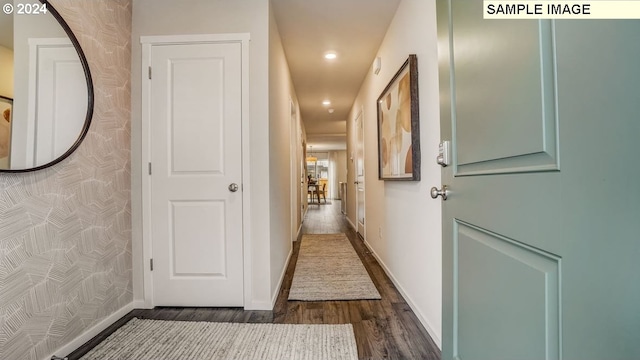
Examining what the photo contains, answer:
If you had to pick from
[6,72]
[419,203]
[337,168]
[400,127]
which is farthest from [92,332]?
[337,168]

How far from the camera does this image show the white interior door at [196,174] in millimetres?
2039

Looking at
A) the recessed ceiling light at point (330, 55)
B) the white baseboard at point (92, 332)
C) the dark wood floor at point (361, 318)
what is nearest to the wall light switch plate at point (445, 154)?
the dark wood floor at point (361, 318)

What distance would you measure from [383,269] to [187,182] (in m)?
2.02

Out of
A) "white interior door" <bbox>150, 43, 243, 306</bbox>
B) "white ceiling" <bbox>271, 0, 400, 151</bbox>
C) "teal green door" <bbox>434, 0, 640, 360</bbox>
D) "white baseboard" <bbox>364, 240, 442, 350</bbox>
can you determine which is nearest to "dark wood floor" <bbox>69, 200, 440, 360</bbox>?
"white baseboard" <bbox>364, 240, 442, 350</bbox>

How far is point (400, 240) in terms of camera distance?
2.29m

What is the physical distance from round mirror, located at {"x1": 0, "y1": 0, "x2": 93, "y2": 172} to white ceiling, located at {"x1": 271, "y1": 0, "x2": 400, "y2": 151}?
1.42 metres

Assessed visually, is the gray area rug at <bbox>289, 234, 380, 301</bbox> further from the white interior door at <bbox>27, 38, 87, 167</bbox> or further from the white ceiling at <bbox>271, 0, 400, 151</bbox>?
the white ceiling at <bbox>271, 0, 400, 151</bbox>

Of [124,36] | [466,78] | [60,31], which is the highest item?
[124,36]

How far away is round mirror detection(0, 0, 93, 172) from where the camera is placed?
124 centimetres

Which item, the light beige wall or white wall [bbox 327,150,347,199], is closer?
the light beige wall

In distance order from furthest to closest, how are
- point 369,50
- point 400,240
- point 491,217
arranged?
point 369,50 → point 400,240 → point 491,217

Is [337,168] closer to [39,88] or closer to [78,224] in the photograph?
[78,224]

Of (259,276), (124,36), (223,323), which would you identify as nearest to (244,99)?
(124,36)

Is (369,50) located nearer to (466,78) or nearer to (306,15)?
(306,15)
